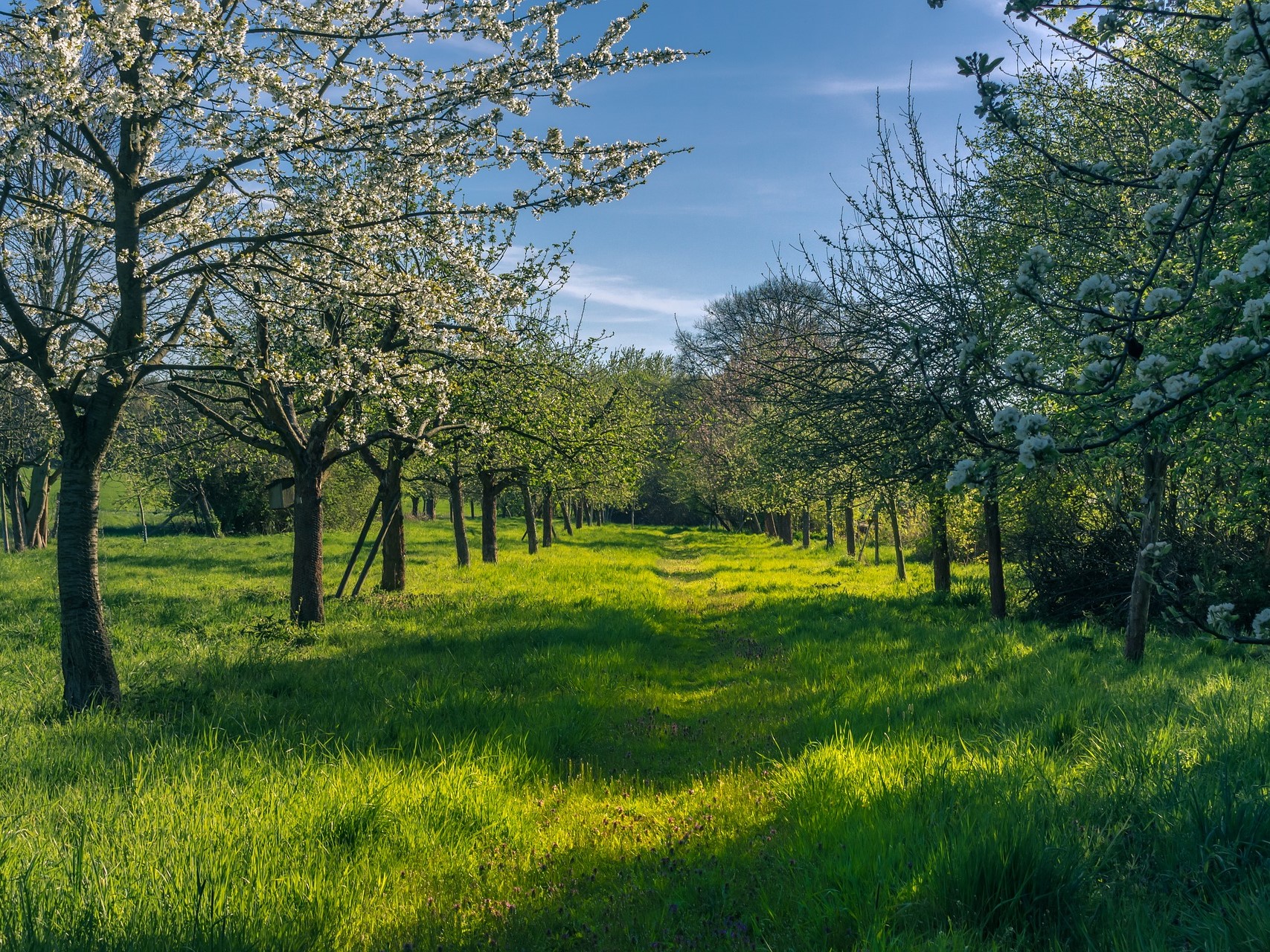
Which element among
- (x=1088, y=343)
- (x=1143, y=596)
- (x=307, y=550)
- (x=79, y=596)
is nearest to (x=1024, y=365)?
(x=1088, y=343)

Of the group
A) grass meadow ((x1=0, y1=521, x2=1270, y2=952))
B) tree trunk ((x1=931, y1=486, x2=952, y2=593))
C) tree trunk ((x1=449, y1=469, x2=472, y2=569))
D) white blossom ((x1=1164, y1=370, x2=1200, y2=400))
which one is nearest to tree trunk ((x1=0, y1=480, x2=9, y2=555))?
tree trunk ((x1=449, y1=469, x2=472, y2=569))

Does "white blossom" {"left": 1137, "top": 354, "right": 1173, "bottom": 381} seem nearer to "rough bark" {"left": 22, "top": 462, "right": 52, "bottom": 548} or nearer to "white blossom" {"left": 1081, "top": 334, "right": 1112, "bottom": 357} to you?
"white blossom" {"left": 1081, "top": 334, "right": 1112, "bottom": 357}

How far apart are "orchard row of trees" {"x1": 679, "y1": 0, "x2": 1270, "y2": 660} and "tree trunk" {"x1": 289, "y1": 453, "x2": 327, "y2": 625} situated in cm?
702

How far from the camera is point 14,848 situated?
3832 mm

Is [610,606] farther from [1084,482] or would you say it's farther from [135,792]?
[135,792]

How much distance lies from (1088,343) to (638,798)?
4.38 m

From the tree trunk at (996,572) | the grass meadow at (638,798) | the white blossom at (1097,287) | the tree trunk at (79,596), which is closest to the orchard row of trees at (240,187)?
the tree trunk at (79,596)

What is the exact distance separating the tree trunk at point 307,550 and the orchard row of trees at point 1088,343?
7024mm

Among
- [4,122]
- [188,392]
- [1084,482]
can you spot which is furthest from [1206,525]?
[4,122]

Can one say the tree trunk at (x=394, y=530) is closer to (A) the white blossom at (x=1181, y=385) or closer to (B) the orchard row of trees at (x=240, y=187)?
(B) the orchard row of trees at (x=240, y=187)

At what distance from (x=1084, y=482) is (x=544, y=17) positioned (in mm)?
10032

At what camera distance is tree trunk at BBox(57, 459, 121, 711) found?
6.91m

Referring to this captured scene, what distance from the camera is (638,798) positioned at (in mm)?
5633

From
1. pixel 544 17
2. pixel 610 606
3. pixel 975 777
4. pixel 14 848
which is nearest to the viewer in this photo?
pixel 14 848
